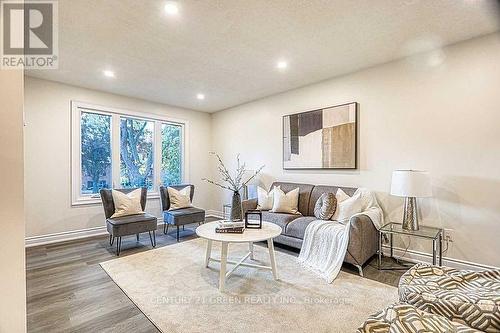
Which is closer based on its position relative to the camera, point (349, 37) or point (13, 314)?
point (13, 314)

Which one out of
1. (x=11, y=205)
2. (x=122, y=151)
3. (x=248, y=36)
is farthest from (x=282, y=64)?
(x=122, y=151)

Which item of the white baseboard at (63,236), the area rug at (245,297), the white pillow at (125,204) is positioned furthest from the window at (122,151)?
the area rug at (245,297)

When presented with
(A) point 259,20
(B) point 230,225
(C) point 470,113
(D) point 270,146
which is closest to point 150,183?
(D) point 270,146

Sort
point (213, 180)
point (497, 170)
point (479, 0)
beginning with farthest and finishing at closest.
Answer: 1. point (213, 180)
2. point (497, 170)
3. point (479, 0)

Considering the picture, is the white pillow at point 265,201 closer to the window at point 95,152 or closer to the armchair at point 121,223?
the armchair at point 121,223

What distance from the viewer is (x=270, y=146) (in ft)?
16.3

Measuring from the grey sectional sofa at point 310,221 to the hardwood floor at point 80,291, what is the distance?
19 cm

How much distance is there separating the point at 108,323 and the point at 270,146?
372 centimetres

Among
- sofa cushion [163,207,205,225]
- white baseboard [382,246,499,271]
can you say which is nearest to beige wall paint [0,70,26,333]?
sofa cushion [163,207,205,225]

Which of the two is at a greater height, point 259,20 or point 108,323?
point 259,20

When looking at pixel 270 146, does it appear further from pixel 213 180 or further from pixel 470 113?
pixel 470 113

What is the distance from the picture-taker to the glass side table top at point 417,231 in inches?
107

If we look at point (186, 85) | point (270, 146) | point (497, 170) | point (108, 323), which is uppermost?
point (186, 85)

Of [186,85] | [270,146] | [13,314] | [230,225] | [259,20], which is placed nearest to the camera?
[13,314]
